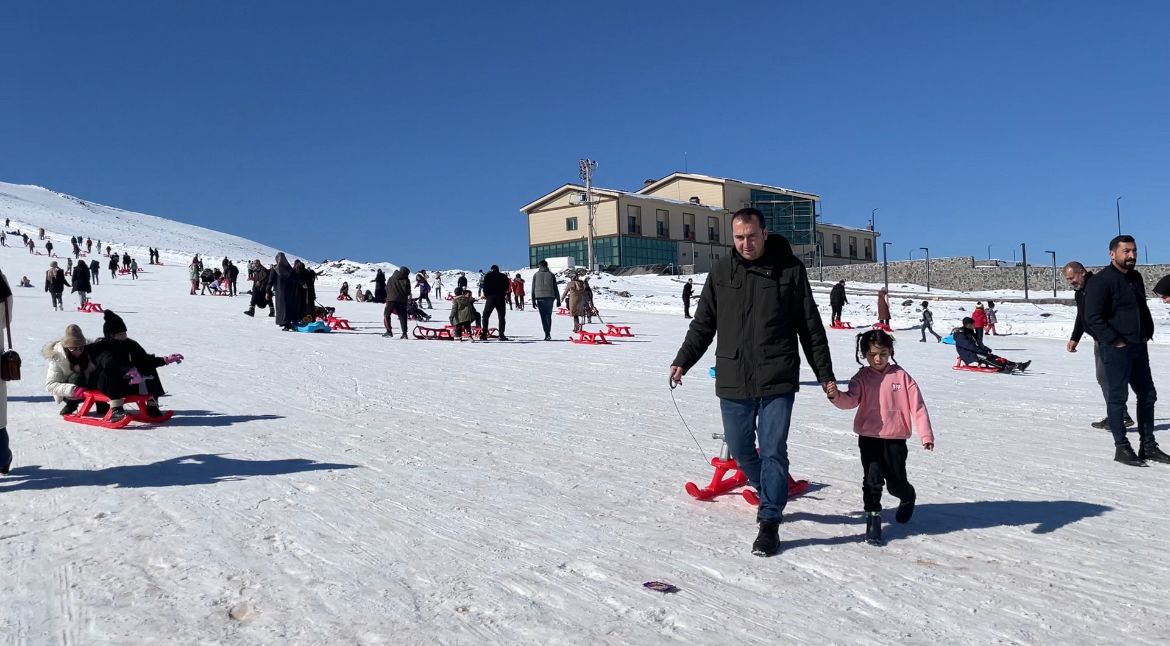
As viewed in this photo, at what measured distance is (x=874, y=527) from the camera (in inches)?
169

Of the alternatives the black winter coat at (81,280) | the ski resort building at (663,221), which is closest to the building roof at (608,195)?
the ski resort building at (663,221)

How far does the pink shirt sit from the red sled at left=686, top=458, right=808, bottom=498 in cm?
94

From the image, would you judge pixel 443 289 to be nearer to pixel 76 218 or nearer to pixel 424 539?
pixel 424 539

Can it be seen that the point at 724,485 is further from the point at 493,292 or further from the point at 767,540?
the point at 493,292

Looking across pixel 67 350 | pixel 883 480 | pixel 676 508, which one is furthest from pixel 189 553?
pixel 67 350

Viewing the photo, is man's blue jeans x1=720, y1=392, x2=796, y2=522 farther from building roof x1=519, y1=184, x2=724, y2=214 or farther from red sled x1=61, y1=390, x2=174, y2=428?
building roof x1=519, y1=184, x2=724, y2=214

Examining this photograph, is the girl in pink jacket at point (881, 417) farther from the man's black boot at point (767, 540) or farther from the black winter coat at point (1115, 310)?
the black winter coat at point (1115, 310)

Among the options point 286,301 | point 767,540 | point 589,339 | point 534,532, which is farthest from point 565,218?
A: point 767,540

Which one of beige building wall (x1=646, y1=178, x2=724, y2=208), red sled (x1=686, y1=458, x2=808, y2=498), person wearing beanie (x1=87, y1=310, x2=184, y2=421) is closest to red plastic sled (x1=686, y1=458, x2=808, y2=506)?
red sled (x1=686, y1=458, x2=808, y2=498)

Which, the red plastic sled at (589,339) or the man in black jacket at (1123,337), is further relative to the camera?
the red plastic sled at (589,339)

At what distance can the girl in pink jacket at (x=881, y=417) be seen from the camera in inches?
167

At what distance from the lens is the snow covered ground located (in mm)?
3293

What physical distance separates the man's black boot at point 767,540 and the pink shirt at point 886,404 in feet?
2.17

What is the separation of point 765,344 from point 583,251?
55.8 meters
